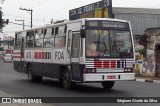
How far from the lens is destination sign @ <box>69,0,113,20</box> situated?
41969 mm

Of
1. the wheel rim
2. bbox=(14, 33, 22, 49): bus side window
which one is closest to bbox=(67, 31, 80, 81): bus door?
the wheel rim

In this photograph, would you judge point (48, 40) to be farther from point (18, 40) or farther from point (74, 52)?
point (18, 40)

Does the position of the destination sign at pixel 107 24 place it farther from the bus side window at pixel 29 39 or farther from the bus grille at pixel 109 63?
the bus side window at pixel 29 39

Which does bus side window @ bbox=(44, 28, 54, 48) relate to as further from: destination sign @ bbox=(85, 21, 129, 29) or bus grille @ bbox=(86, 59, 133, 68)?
bus grille @ bbox=(86, 59, 133, 68)

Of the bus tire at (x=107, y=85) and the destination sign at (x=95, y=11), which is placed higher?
the destination sign at (x=95, y=11)

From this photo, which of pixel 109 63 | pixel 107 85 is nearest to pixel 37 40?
pixel 107 85

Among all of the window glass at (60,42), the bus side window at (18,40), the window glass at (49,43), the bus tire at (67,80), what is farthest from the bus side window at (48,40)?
the bus side window at (18,40)

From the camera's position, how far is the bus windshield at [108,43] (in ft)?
56.1

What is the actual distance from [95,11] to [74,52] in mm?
25427

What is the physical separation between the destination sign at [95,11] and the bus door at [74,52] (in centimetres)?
2387

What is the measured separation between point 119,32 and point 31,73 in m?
7.59

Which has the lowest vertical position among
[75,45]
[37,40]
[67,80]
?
[67,80]

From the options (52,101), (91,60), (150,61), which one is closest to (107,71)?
(91,60)

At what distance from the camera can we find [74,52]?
17.8 metres
